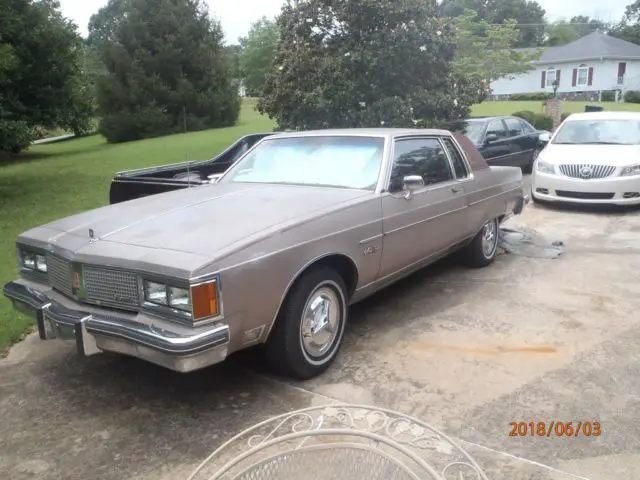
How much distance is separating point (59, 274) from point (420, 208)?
2.79m

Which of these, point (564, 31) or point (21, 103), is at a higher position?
point (564, 31)

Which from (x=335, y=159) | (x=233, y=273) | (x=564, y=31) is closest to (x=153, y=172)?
(x=335, y=159)

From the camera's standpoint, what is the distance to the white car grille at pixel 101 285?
3.22 metres

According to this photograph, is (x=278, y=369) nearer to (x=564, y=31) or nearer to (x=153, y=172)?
(x=153, y=172)

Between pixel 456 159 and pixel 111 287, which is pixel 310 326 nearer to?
pixel 111 287

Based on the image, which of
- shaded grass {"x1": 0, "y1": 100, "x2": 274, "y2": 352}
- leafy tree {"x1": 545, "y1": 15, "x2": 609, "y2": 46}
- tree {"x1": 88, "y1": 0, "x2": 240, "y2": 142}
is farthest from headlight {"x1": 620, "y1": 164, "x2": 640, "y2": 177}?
leafy tree {"x1": 545, "y1": 15, "x2": 609, "y2": 46}

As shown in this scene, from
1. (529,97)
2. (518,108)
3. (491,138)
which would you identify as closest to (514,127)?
(491,138)

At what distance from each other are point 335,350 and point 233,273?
3.89 feet

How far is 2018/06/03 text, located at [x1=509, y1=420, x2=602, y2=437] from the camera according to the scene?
10.2 feet

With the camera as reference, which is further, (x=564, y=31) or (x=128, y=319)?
(x=564, y=31)

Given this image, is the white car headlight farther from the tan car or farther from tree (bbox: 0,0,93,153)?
tree (bbox: 0,0,93,153)

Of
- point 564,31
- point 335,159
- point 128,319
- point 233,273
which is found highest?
point 564,31

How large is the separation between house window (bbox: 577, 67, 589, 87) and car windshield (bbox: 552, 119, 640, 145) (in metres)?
41.1

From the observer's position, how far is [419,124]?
12.1 m
